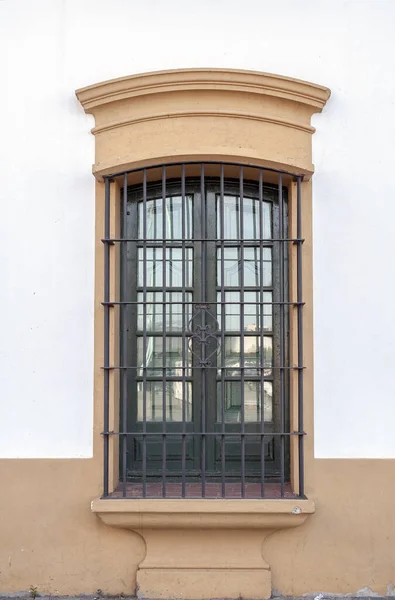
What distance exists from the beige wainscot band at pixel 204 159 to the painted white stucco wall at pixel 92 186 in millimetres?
96

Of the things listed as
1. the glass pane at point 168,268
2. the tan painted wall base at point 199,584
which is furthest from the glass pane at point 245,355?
the tan painted wall base at point 199,584

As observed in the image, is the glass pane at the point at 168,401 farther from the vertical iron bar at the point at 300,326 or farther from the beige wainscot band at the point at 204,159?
the vertical iron bar at the point at 300,326

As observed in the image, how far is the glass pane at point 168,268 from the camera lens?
179 inches

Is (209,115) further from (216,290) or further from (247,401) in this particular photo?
(247,401)

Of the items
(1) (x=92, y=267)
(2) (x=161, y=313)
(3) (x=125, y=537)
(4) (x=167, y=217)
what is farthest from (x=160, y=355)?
(3) (x=125, y=537)

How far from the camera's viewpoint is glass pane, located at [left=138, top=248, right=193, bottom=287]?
456cm

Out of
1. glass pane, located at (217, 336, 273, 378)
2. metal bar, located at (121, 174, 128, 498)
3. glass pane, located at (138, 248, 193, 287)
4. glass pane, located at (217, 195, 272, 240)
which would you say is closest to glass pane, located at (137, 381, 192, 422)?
metal bar, located at (121, 174, 128, 498)

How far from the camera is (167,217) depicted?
4605 millimetres

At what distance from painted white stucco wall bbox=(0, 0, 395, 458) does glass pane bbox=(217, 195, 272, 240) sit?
44 centimetres

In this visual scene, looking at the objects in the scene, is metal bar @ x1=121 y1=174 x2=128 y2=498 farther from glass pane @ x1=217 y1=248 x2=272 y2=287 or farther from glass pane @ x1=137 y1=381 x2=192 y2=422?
glass pane @ x1=217 y1=248 x2=272 y2=287

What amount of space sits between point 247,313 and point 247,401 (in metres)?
0.62

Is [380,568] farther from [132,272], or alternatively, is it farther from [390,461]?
[132,272]

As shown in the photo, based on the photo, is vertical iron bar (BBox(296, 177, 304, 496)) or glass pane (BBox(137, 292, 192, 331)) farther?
glass pane (BBox(137, 292, 192, 331))

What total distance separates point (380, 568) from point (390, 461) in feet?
2.31
